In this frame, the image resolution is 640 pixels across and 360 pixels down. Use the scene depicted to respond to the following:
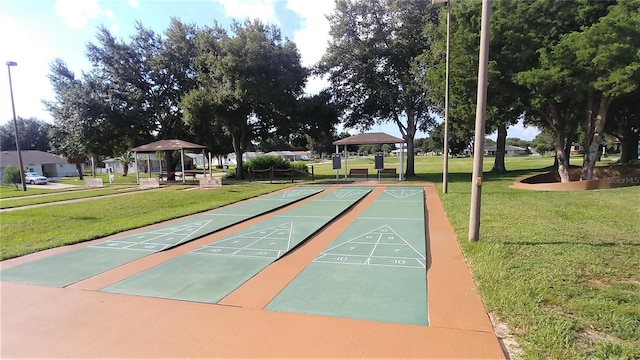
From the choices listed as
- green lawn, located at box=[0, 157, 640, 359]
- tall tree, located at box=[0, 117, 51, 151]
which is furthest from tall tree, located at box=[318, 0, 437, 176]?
tall tree, located at box=[0, 117, 51, 151]

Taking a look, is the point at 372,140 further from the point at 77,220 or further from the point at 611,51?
the point at 77,220

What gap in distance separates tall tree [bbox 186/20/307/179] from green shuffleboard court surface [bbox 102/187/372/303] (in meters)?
14.9

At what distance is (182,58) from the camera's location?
89.5 feet

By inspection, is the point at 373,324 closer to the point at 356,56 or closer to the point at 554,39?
the point at 554,39

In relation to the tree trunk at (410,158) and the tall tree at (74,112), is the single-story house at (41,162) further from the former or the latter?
the tree trunk at (410,158)

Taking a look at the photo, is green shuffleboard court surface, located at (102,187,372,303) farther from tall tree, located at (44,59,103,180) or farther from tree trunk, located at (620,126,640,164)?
tree trunk, located at (620,126,640,164)

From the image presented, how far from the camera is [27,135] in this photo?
58750 mm

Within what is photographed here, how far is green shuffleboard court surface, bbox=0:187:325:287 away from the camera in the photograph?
5.29 meters

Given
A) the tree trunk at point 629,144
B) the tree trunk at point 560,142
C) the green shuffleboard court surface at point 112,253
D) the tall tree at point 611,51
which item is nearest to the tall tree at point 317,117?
the tree trunk at point 560,142

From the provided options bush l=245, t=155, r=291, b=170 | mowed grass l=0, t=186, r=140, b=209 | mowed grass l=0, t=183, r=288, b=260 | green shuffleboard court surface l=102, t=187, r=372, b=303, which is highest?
bush l=245, t=155, r=291, b=170

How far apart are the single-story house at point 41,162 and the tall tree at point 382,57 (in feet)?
138

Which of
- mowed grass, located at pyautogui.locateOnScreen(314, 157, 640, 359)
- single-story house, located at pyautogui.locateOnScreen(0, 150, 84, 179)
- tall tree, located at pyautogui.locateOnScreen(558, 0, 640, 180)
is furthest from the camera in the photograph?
single-story house, located at pyautogui.locateOnScreen(0, 150, 84, 179)

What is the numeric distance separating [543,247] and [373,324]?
13.7ft

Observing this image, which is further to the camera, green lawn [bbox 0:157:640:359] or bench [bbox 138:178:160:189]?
bench [bbox 138:178:160:189]
